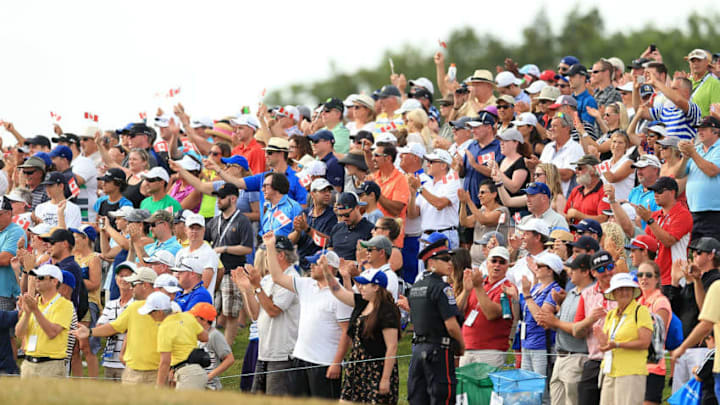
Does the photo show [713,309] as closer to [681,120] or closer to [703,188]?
[703,188]

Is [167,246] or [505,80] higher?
[505,80]

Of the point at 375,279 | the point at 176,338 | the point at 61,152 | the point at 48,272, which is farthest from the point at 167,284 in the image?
the point at 61,152

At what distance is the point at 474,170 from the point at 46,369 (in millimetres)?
6005

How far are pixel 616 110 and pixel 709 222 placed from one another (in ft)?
12.3

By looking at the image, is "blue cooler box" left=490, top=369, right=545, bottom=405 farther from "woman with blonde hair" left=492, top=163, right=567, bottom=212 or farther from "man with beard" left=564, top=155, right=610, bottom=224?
"woman with blonde hair" left=492, top=163, right=567, bottom=212

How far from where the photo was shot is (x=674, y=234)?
12.2m

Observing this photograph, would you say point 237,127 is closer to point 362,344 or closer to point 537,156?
point 537,156

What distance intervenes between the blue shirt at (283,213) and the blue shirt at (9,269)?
3.29 m

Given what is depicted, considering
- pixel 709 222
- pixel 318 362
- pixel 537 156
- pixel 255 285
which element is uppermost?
pixel 537 156

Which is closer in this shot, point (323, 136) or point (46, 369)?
point (46, 369)

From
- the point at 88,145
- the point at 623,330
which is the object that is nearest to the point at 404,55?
the point at 88,145

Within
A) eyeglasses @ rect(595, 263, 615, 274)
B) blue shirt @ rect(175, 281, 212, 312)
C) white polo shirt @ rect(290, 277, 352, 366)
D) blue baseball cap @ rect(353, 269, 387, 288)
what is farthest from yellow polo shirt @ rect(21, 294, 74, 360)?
eyeglasses @ rect(595, 263, 615, 274)

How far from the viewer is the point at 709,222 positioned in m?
12.5

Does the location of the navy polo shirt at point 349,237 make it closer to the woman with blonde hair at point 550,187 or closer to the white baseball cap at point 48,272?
the woman with blonde hair at point 550,187
